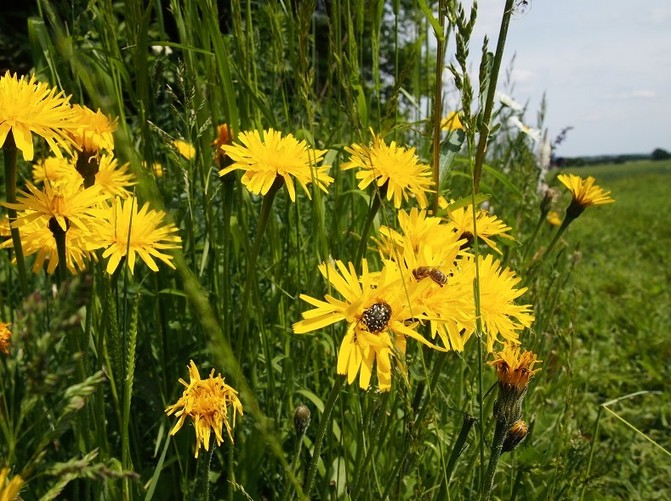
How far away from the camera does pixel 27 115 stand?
28.9 inches

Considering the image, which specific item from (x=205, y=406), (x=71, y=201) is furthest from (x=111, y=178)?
(x=205, y=406)

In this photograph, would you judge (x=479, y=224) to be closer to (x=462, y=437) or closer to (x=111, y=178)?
(x=462, y=437)

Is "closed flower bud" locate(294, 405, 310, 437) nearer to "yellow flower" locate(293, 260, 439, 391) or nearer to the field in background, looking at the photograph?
"yellow flower" locate(293, 260, 439, 391)

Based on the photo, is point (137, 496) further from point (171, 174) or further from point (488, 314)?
point (171, 174)

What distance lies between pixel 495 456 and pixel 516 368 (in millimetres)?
116

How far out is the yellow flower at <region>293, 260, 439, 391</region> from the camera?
0.59 m

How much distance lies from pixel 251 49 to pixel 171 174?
52 cm

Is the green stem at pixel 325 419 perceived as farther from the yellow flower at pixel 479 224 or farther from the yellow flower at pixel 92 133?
the yellow flower at pixel 92 133

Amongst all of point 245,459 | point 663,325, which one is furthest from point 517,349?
point 663,325

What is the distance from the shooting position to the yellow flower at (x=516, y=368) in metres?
0.75

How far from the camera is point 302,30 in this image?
954 millimetres

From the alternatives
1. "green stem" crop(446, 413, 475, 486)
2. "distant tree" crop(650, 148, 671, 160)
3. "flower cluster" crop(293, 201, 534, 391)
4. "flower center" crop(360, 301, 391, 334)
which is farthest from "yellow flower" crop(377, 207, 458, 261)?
"distant tree" crop(650, 148, 671, 160)

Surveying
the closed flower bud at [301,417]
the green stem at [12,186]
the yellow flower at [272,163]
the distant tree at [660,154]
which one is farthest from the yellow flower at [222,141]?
the distant tree at [660,154]

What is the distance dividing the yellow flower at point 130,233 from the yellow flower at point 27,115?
0.12 metres
